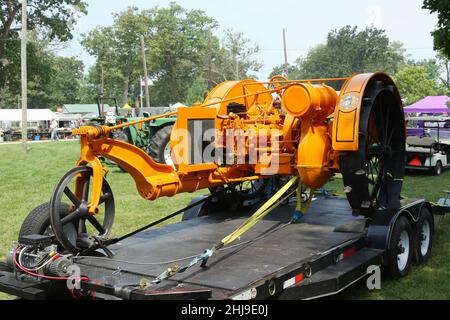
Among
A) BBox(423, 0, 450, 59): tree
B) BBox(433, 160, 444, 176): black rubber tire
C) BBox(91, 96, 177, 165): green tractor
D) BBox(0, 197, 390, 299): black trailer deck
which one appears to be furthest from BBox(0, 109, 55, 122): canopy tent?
BBox(0, 197, 390, 299): black trailer deck

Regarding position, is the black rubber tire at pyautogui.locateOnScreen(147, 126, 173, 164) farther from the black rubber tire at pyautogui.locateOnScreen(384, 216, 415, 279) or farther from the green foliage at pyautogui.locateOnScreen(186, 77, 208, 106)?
the green foliage at pyautogui.locateOnScreen(186, 77, 208, 106)

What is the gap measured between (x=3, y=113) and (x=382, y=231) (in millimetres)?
47778

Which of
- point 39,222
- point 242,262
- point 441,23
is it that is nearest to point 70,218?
point 39,222

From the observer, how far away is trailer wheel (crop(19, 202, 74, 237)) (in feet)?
14.8

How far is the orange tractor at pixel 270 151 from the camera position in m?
4.61

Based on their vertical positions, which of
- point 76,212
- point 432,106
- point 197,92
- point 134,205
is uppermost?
point 197,92

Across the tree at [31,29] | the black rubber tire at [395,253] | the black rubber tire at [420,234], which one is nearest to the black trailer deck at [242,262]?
the black rubber tire at [395,253]

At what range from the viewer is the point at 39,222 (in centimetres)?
460

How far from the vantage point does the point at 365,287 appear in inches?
202

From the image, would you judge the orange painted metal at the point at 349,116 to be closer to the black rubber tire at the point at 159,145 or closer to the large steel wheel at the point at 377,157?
the large steel wheel at the point at 377,157

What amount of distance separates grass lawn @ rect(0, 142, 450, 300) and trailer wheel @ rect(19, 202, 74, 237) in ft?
3.15

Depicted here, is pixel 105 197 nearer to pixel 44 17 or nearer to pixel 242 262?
pixel 242 262

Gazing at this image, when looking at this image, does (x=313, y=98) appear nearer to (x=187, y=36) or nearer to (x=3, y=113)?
(x=3, y=113)

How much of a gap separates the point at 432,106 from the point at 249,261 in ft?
96.8
